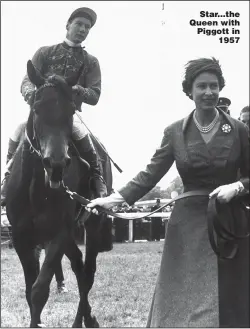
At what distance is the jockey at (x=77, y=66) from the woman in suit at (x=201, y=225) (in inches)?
84.9

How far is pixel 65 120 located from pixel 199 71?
1.55 meters

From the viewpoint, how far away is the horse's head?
5059 millimetres

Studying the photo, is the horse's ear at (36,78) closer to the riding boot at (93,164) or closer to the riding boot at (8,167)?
the riding boot at (93,164)

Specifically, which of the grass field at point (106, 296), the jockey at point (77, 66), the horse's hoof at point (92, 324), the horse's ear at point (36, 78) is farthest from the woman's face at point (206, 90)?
the horse's hoof at point (92, 324)

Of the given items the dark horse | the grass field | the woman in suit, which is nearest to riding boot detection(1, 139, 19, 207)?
the dark horse

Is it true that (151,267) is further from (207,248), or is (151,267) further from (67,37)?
(207,248)

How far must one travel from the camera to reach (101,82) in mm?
6676

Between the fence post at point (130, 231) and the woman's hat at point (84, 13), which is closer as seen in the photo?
the woman's hat at point (84, 13)

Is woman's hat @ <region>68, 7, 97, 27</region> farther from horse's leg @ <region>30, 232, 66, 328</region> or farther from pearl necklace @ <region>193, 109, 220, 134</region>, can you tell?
pearl necklace @ <region>193, 109, 220, 134</region>

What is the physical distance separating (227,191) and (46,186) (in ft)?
7.68

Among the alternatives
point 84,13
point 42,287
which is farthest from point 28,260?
point 84,13

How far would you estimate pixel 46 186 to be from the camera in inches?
228

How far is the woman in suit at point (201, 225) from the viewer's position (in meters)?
4.08

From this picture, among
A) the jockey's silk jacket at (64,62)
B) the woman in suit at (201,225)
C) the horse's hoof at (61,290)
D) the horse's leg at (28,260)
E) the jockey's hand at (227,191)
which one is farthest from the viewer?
the horse's hoof at (61,290)
